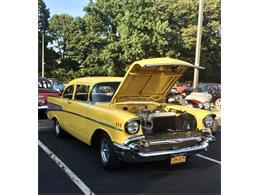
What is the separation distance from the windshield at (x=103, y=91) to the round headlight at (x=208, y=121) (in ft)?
4.61

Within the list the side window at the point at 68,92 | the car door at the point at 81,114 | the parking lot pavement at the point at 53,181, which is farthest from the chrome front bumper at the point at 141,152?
the side window at the point at 68,92

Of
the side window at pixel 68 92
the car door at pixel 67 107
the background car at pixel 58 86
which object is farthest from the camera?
the background car at pixel 58 86

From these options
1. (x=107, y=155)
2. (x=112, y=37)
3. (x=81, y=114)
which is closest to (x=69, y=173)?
(x=107, y=155)

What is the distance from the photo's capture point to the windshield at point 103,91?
4922 millimetres

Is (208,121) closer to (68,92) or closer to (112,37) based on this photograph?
(112,37)

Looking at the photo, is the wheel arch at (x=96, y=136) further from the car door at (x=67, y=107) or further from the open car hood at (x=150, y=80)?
the car door at (x=67, y=107)

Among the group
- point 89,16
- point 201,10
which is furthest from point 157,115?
point 201,10

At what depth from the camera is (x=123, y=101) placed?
A: 16.1ft

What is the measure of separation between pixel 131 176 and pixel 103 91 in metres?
1.44

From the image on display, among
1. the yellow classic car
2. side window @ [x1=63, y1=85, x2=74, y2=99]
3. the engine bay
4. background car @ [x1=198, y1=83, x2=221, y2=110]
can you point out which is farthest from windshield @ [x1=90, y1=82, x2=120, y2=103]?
background car @ [x1=198, y1=83, x2=221, y2=110]

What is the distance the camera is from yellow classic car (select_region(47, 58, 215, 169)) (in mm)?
4012

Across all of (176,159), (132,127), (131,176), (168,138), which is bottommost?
(131,176)

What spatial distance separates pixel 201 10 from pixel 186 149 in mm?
4899

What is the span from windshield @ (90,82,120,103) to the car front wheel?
2.16 ft
